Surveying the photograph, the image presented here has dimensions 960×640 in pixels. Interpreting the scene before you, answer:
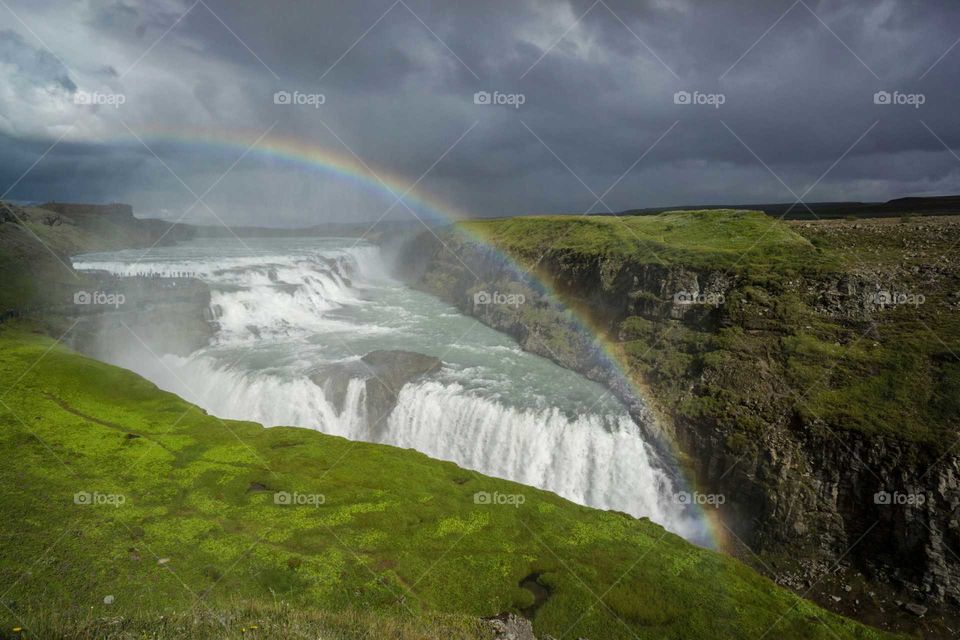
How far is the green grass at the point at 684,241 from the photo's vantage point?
31.9 m

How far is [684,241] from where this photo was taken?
38.7 m

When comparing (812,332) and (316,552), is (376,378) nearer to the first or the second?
(316,552)

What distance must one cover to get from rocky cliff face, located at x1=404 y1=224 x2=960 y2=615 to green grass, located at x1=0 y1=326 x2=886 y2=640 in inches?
294

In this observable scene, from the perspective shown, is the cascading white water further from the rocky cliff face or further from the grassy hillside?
the grassy hillside

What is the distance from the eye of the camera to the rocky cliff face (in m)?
18.2

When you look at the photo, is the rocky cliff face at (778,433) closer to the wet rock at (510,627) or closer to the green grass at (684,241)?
the green grass at (684,241)

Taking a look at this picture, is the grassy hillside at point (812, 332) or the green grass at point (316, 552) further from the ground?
the grassy hillside at point (812, 332)

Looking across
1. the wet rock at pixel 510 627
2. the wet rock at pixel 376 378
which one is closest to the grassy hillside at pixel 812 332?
the wet rock at pixel 376 378

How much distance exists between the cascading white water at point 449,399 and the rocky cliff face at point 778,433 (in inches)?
96.3

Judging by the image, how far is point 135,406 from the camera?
23.6m

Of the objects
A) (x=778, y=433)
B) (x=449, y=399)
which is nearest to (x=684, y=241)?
(x=778, y=433)

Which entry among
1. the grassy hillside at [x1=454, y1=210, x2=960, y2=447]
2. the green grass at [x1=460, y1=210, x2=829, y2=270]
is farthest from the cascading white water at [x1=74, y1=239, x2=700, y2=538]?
the green grass at [x1=460, y1=210, x2=829, y2=270]

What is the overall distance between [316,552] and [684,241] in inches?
1386

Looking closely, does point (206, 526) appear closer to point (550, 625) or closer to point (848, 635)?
point (550, 625)
